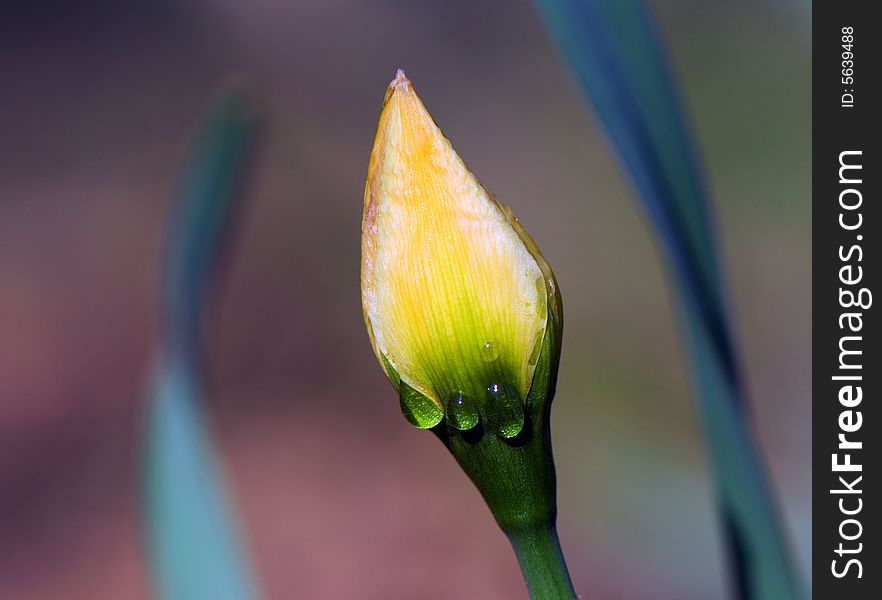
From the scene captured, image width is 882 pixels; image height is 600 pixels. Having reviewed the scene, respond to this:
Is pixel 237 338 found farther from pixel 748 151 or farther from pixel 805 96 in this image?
pixel 805 96

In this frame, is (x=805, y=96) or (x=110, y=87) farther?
(x=110, y=87)

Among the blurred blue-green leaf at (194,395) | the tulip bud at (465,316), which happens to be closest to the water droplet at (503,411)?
the tulip bud at (465,316)

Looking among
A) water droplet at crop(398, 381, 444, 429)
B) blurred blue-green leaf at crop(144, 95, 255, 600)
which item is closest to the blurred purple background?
blurred blue-green leaf at crop(144, 95, 255, 600)

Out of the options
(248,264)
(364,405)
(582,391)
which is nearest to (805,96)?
(582,391)
